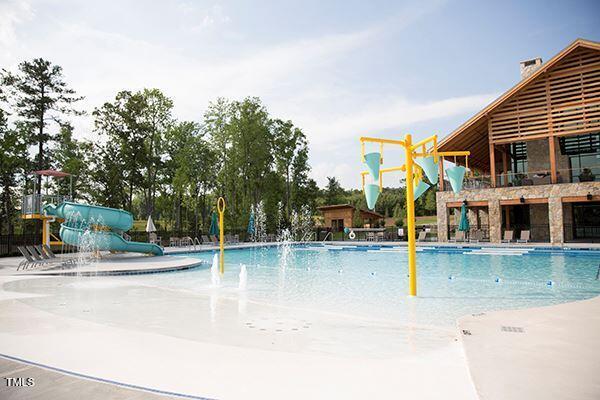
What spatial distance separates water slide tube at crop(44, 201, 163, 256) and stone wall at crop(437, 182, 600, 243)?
57.8 ft

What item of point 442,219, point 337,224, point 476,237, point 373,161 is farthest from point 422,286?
point 337,224

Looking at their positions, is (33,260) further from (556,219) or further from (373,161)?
(556,219)

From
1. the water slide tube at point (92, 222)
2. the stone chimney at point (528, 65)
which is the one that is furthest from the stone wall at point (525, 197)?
the water slide tube at point (92, 222)

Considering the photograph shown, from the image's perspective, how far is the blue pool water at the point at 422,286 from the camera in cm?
680

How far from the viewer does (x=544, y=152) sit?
2300cm

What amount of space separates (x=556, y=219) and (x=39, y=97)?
30.6 metres

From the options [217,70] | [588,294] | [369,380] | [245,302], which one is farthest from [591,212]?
[369,380]

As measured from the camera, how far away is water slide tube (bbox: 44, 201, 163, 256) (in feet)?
48.8

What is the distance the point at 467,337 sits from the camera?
4254mm

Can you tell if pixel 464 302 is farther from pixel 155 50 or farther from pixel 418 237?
pixel 418 237

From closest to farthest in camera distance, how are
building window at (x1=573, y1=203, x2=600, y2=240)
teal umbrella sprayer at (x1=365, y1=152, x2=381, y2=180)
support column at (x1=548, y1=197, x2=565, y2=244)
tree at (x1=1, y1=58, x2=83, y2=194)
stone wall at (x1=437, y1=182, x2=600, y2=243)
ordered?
teal umbrella sprayer at (x1=365, y1=152, x2=381, y2=180)
stone wall at (x1=437, y1=182, x2=600, y2=243)
support column at (x1=548, y1=197, x2=565, y2=244)
building window at (x1=573, y1=203, x2=600, y2=240)
tree at (x1=1, y1=58, x2=83, y2=194)

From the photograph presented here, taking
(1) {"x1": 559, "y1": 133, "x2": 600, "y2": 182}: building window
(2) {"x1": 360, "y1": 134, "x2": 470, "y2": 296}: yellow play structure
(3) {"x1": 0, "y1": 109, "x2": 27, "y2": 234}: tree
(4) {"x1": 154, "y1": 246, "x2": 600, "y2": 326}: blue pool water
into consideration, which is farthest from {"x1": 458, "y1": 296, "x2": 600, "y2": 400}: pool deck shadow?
(3) {"x1": 0, "y1": 109, "x2": 27, "y2": 234}: tree

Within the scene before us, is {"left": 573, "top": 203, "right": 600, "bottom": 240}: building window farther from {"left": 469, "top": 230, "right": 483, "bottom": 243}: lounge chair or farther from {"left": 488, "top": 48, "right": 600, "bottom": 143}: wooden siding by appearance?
{"left": 469, "top": 230, "right": 483, "bottom": 243}: lounge chair

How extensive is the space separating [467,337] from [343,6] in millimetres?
10180
